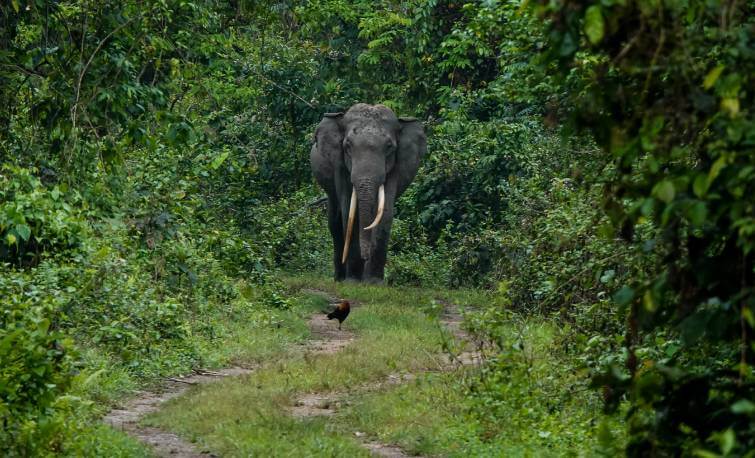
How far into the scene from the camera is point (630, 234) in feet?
16.1

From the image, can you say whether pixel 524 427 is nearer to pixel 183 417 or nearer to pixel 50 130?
pixel 183 417

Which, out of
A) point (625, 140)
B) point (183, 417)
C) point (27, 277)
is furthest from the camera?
point (27, 277)

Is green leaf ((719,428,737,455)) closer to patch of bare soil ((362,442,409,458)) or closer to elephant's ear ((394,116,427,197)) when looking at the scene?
patch of bare soil ((362,442,409,458))

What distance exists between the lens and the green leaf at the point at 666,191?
13.8ft

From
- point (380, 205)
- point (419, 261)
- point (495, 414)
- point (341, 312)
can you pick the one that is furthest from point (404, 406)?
point (419, 261)

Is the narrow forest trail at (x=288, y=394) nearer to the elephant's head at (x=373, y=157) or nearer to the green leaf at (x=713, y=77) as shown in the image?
the green leaf at (x=713, y=77)

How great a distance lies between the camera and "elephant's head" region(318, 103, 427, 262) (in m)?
17.2

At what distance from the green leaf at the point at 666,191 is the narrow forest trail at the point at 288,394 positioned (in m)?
3.40

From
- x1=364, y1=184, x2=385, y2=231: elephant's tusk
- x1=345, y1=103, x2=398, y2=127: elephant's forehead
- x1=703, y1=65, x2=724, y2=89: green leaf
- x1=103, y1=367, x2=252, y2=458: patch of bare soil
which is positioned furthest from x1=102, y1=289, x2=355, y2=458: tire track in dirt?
x1=345, y1=103, x2=398, y2=127: elephant's forehead

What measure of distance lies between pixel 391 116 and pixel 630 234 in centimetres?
1296

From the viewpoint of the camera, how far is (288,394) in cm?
917

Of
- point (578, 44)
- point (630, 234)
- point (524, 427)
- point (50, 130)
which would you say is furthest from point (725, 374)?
point (50, 130)

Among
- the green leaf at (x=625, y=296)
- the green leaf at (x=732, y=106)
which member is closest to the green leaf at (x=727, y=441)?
the green leaf at (x=625, y=296)

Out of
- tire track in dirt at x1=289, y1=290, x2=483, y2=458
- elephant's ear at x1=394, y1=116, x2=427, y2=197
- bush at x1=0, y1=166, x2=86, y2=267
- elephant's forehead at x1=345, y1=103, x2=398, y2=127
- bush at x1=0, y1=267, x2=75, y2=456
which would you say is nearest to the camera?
bush at x1=0, y1=267, x2=75, y2=456
